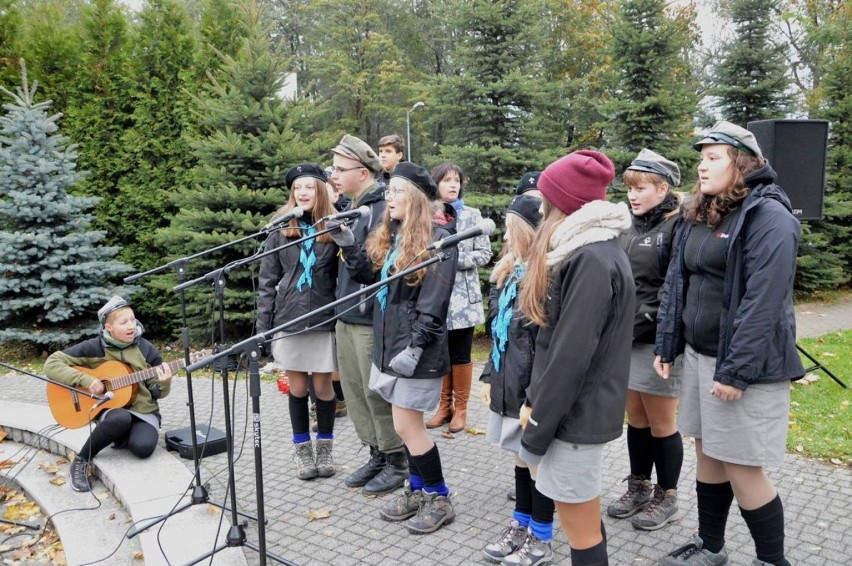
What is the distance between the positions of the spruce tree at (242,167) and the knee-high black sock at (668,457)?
568 cm

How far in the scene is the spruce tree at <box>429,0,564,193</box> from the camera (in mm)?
9445

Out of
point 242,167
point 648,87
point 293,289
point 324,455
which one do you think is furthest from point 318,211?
point 648,87

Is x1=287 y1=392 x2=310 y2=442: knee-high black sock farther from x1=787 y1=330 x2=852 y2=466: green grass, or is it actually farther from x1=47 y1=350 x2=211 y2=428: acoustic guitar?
x1=787 y1=330 x2=852 y2=466: green grass

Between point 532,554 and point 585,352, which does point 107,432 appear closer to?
point 532,554

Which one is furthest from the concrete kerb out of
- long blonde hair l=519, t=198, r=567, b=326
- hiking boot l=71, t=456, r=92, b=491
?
long blonde hair l=519, t=198, r=567, b=326

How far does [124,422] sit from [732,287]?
14.4 feet

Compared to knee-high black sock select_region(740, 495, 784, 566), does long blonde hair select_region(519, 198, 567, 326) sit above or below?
above

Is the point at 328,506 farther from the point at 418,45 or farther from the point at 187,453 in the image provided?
the point at 418,45

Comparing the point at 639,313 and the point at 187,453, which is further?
the point at 187,453

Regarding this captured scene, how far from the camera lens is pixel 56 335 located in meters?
9.30

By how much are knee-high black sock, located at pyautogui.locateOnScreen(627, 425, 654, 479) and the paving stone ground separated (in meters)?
0.35

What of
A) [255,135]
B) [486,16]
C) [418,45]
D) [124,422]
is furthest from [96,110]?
[418,45]

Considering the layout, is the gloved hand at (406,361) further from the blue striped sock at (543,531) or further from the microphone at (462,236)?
the blue striped sock at (543,531)

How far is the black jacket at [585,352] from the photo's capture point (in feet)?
8.50
